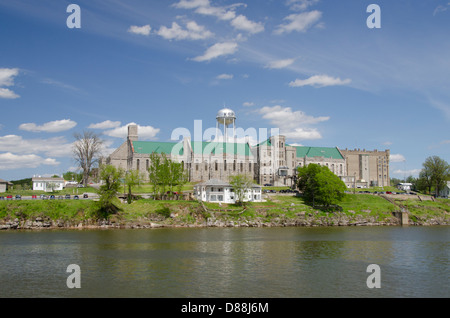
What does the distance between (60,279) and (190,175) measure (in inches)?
3707

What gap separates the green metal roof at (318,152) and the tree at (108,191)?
3393 inches

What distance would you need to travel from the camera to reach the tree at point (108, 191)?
7450cm

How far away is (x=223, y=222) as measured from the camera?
80750 millimetres

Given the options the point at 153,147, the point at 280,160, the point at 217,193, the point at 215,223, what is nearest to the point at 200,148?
the point at 153,147

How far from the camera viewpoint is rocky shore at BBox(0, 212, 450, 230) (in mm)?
71312

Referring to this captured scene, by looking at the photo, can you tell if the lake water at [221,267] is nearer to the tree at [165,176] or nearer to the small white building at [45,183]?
the tree at [165,176]

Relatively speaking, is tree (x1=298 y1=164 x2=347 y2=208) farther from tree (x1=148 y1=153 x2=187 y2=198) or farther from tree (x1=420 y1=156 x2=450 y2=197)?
tree (x1=420 y1=156 x2=450 y2=197)

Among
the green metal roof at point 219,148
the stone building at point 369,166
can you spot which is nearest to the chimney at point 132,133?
the green metal roof at point 219,148

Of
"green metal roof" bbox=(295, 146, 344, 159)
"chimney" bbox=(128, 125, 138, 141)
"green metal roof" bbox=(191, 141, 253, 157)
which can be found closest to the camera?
"green metal roof" bbox=(191, 141, 253, 157)

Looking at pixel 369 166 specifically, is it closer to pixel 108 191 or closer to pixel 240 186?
pixel 240 186

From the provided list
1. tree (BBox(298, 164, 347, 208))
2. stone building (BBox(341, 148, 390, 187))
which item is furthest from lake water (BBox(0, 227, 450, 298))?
stone building (BBox(341, 148, 390, 187))

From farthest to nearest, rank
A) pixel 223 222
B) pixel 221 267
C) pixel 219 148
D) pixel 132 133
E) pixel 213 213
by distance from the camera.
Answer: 1. pixel 132 133
2. pixel 219 148
3. pixel 213 213
4. pixel 223 222
5. pixel 221 267

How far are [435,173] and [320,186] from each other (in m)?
61.6

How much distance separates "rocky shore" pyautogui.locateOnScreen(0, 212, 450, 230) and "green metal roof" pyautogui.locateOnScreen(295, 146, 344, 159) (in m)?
58.1
